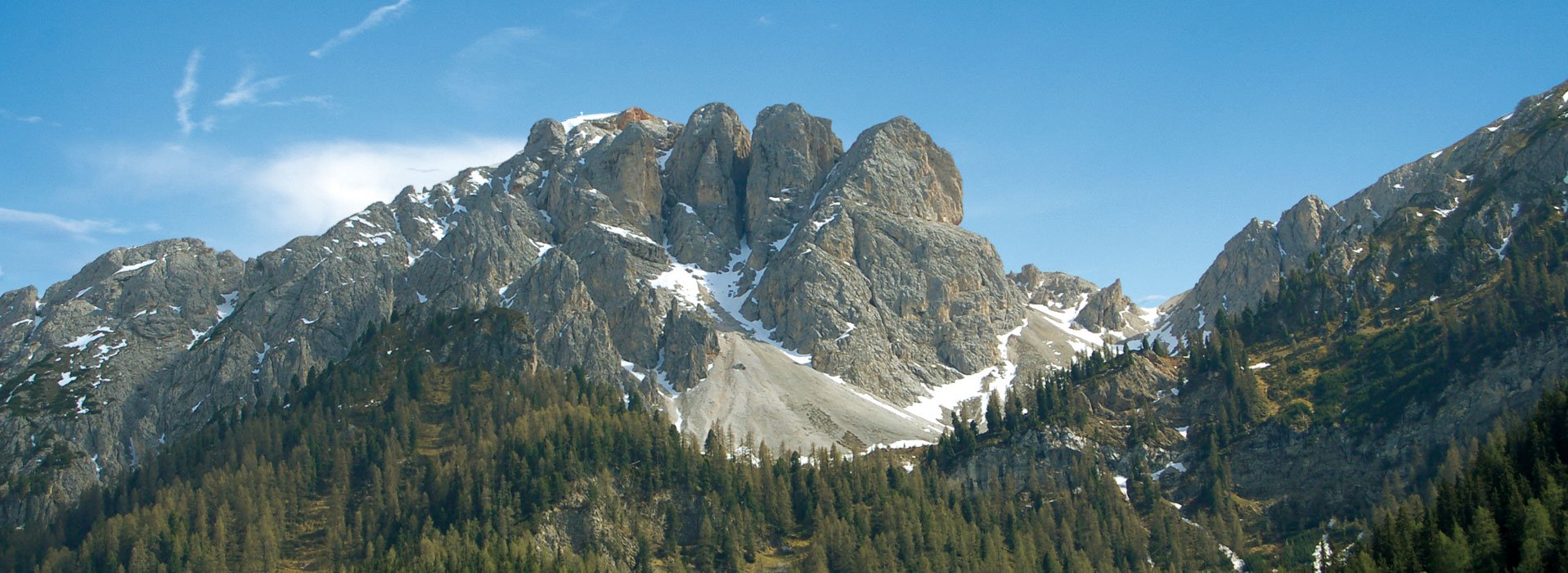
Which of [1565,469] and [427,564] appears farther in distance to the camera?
[427,564]

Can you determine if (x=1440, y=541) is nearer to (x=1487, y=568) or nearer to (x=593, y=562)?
(x=1487, y=568)

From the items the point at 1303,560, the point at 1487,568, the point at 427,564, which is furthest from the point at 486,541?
the point at 1487,568

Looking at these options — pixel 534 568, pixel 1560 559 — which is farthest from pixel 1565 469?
pixel 534 568

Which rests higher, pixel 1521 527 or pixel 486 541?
pixel 486 541

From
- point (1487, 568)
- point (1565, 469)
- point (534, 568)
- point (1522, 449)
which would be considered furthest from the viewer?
point (534, 568)

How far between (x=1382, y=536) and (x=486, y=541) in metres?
104

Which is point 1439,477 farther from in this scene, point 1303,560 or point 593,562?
point 593,562

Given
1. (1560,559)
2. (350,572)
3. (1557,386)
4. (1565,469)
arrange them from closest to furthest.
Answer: (1560,559), (1565,469), (1557,386), (350,572)

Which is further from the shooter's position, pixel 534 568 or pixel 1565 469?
pixel 534 568

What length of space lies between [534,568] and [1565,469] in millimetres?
108152

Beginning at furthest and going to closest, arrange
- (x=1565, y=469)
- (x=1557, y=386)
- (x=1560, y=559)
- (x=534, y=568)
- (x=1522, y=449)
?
(x=534, y=568)
(x=1557, y=386)
(x=1522, y=449)
(x=1565, y=469)
(x=1560, y=559)

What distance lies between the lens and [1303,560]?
7731 inches

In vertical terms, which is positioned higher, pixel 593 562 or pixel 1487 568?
pixel 593 562

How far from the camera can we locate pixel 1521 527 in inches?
5027
